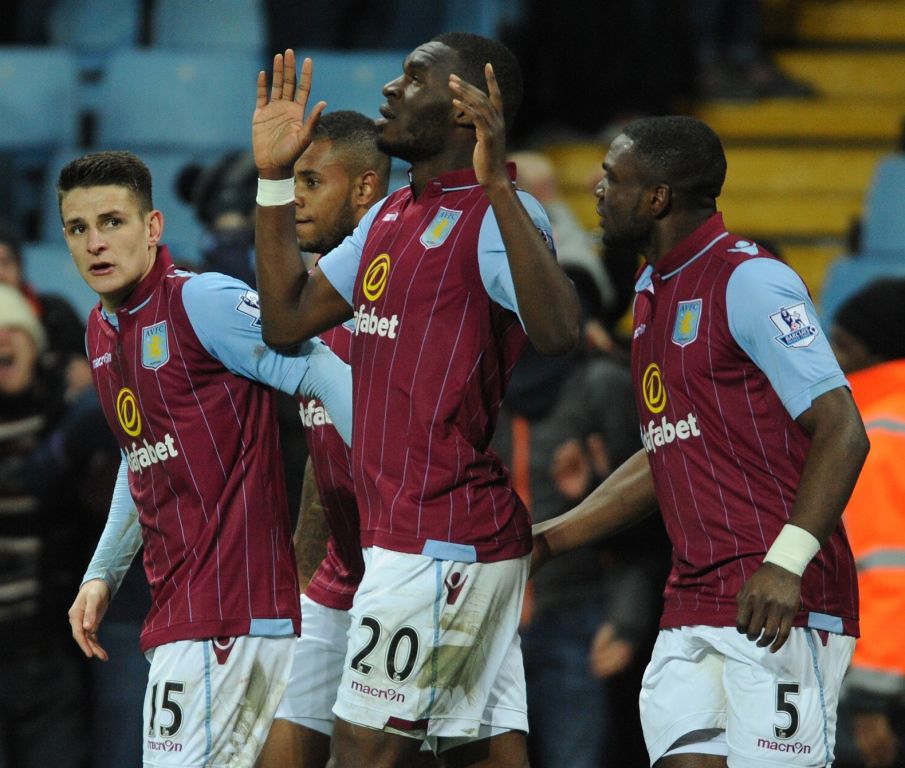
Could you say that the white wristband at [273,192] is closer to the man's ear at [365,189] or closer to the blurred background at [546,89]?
the man's ear at [365,189]

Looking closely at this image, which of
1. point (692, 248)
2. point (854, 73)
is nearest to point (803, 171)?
point (854, 73)

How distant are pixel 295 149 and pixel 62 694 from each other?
2712 mm

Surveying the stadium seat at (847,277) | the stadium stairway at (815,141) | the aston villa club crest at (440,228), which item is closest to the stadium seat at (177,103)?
the stadium stairway at (815,141)

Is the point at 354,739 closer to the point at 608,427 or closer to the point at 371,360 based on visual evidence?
the point at 371,360

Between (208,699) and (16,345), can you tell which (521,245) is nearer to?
(208,699)

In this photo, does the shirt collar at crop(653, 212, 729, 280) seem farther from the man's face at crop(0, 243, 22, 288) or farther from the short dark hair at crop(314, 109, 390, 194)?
the man's face at crop(0, 243, 22, 288)

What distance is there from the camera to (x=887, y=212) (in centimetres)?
816

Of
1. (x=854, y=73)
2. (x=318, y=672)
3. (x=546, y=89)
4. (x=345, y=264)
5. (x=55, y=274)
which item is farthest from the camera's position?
(x=854, y=73)

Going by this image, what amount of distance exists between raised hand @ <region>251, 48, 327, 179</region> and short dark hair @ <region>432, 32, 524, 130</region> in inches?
12.5

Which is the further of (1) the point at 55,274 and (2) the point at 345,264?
(1) the point at 55,274

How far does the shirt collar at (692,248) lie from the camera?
153 inches

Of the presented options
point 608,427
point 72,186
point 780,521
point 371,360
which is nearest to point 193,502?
point 371,360

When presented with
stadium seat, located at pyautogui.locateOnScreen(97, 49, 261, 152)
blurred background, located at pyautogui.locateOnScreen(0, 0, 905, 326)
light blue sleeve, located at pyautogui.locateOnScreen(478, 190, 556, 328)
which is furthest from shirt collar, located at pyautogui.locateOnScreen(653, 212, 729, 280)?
stadium seat, located at pyautogui.locateOnScreen(97, 49, 261, 152)

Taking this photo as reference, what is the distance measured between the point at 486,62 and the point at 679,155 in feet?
1.79
